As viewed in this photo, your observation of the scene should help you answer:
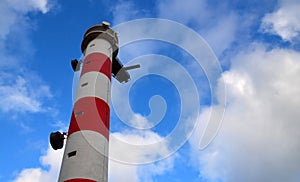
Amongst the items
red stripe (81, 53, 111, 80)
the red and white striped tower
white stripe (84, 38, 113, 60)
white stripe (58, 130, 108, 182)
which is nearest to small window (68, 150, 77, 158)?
→ the red and white striped tower

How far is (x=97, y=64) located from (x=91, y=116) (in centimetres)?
484

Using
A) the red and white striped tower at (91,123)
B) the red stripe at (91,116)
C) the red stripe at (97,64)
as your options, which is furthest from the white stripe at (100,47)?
Result: the red stripe at (91,116)

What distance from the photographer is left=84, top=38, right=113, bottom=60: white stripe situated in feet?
71.4

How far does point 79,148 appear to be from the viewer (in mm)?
14945

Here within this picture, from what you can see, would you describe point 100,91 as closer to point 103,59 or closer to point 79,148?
point 103,59

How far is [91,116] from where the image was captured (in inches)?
653

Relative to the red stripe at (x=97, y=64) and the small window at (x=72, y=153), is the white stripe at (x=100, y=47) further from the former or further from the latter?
the small window at (x=72, y=153)

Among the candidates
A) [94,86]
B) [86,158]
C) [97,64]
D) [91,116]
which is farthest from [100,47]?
[86,158]

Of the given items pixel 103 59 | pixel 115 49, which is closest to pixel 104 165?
pixel 103 59

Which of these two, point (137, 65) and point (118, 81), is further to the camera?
point (118, 81)

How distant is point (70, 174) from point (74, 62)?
41.7 feet

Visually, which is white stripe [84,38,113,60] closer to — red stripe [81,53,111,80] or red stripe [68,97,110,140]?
red stripe [81,53,111,80]

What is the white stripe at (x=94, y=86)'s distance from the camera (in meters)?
18.1

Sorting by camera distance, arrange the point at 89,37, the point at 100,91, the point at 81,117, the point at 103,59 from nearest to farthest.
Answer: the point at 81,117, the point at 100,91, the point at 103,59, the point at 89,37
